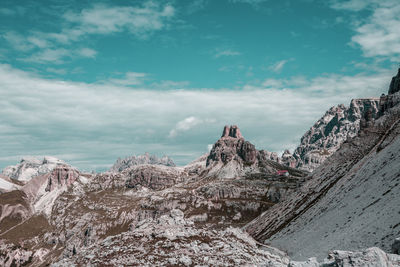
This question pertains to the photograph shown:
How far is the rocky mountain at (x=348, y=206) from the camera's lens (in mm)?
72125

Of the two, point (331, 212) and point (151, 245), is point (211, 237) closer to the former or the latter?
point (151, 245)

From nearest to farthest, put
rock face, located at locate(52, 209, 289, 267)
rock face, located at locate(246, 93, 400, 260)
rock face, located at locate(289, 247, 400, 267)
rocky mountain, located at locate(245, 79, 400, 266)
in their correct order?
rock face, located at locate(289, 247, 400, 267)
rock face, located at locate(52, 209, 289, 267)
rocky mountain, located at locate(245, 79, 400, 266)
rock face, located at locate(246, 93, 400, 260)

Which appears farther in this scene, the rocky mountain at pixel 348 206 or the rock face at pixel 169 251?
the rocky mountain at pixel 348 206

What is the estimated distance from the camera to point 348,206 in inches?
3959

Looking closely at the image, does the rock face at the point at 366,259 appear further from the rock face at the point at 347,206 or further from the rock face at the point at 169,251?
the rock face at the point at 347,206

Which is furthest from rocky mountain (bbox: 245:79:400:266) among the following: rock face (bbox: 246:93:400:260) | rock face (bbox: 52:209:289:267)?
rock face (bbox: 52:209:289:267)

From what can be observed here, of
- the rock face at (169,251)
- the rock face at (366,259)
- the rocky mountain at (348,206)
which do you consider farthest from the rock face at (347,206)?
the rock face at (366,259)

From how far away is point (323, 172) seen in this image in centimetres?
16888

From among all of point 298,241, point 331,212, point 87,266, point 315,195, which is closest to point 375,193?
point 331,212

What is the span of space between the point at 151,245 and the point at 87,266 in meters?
11.4

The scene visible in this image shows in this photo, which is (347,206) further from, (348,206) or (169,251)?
(169,251)

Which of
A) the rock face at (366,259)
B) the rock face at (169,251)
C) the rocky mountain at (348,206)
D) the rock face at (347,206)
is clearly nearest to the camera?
the rock face at (366,259)

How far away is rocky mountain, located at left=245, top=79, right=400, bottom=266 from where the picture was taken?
72125 mm

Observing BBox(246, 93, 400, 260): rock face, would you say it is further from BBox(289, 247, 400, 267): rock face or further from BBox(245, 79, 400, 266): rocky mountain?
BBox(289, 247, 400, 267): rock face
